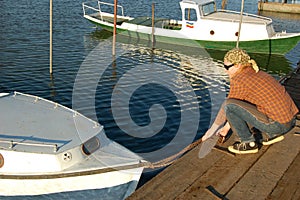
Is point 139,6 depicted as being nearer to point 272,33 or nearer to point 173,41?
point 173,41

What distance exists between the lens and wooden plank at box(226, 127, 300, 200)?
611cm

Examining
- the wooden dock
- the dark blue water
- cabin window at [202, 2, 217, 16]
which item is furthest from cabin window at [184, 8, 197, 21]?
the wooden dock

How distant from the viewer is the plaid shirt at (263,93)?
6.72 metres

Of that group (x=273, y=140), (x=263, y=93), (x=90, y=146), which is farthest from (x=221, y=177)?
(x=90, y=146)

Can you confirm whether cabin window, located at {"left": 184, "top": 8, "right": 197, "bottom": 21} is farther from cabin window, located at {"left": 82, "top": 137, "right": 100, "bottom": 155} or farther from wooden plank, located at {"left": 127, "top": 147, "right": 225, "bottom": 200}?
wooden plank, located at {"left": 127, "top": 147, "right": 225, "bottom": 200}

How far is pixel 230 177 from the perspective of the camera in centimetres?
655

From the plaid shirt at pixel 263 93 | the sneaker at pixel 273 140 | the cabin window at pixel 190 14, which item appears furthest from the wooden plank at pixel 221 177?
the cabin window at pixel 190 14

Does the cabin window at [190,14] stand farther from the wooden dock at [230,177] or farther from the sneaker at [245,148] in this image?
the sneaker at [245,148]

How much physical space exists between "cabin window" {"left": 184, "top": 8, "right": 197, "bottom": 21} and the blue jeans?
69.1 ft

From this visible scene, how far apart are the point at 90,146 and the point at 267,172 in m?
4.91

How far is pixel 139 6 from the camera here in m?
42.6

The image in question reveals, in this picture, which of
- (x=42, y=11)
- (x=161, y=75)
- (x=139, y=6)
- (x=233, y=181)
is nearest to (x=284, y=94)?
(x=233, y=181)

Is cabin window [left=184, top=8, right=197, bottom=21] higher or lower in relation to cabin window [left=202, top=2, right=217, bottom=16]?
lower

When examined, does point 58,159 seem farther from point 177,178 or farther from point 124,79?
point 124,79
